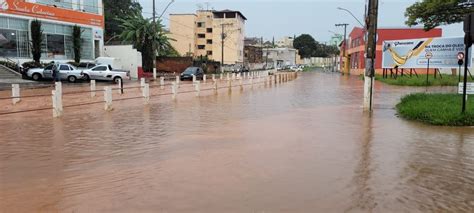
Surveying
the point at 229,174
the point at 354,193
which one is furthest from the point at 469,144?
the point at 229,174

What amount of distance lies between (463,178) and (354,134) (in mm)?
4278

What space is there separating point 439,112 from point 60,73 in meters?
30.1

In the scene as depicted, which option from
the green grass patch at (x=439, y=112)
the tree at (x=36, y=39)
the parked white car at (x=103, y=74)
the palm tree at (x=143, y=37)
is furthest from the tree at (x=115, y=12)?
the green grass patch at (x=439, y=112)

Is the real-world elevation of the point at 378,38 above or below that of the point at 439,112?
above

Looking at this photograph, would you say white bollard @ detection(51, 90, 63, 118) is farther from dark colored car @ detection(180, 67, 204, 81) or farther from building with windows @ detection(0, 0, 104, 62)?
dark colored car @ detection(180, 67, 204, 81)

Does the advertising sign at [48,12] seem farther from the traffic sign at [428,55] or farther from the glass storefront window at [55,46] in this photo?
the traffic sign at [428,55]

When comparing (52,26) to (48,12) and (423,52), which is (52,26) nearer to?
(48,12)

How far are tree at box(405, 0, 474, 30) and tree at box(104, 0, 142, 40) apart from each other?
2242 inches

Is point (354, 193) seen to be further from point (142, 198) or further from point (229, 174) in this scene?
point (142, 198)

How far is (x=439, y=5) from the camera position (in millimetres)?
22516

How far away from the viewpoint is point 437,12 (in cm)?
2358

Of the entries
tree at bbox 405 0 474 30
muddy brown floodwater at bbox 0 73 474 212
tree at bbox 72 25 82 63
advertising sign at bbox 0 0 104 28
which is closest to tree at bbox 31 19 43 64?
advertising sign at bbox 0 0 104 28

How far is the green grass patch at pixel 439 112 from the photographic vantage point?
12.2 meters

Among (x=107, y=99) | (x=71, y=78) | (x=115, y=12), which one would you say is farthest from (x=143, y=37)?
(x=107, y=99)
